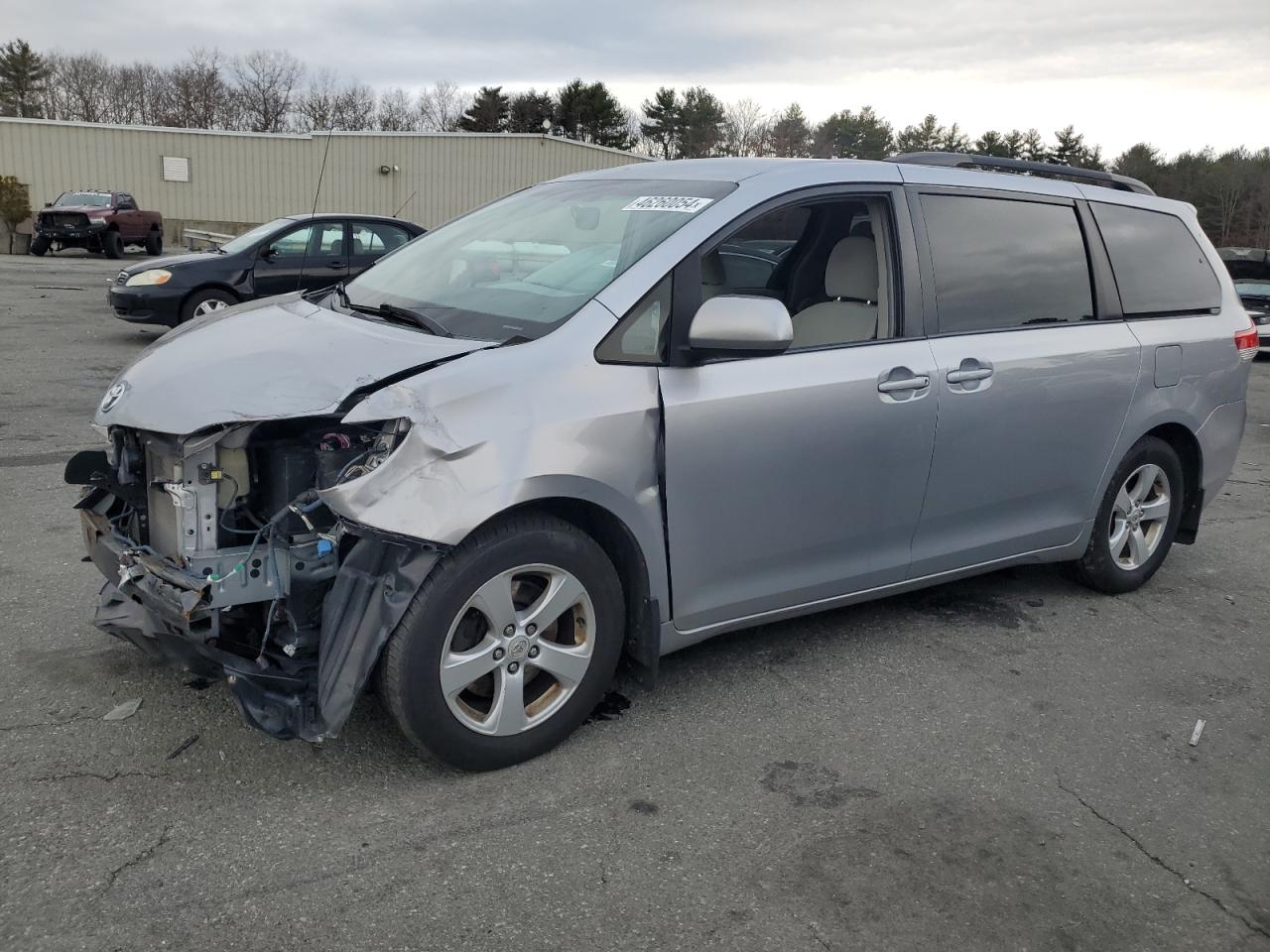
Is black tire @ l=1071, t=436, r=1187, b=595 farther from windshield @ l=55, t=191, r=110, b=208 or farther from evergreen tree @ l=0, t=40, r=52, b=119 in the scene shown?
evergreen tree @ l=0, t=40, r=52, b=119

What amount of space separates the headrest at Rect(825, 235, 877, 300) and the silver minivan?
0.01 metres

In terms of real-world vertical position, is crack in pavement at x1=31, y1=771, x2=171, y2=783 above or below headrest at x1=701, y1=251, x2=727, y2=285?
below

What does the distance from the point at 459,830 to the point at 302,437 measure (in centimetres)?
121

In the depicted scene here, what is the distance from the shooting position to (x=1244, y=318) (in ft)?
17.5

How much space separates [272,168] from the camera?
36.0 meters

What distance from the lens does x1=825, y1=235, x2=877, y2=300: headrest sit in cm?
412

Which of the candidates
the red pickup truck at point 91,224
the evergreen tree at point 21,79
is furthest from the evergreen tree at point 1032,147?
the evergreen tree at point 21,79

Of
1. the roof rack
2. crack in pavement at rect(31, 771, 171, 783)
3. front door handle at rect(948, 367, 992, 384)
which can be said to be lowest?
crack in pavement at rect(31, 771, 171, 783)

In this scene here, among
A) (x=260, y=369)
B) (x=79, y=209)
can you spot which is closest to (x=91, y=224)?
(x=79, y=209)

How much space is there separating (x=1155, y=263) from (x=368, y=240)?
9.59 meters

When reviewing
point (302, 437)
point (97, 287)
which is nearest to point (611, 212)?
point (302, 437)

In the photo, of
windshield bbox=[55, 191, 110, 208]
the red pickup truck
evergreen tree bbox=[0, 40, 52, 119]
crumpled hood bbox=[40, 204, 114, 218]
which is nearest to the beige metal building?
the red pickup truck

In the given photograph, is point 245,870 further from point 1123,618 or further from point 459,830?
point 1123,618

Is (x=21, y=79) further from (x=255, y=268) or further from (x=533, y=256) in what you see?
(x=533, y=256)
